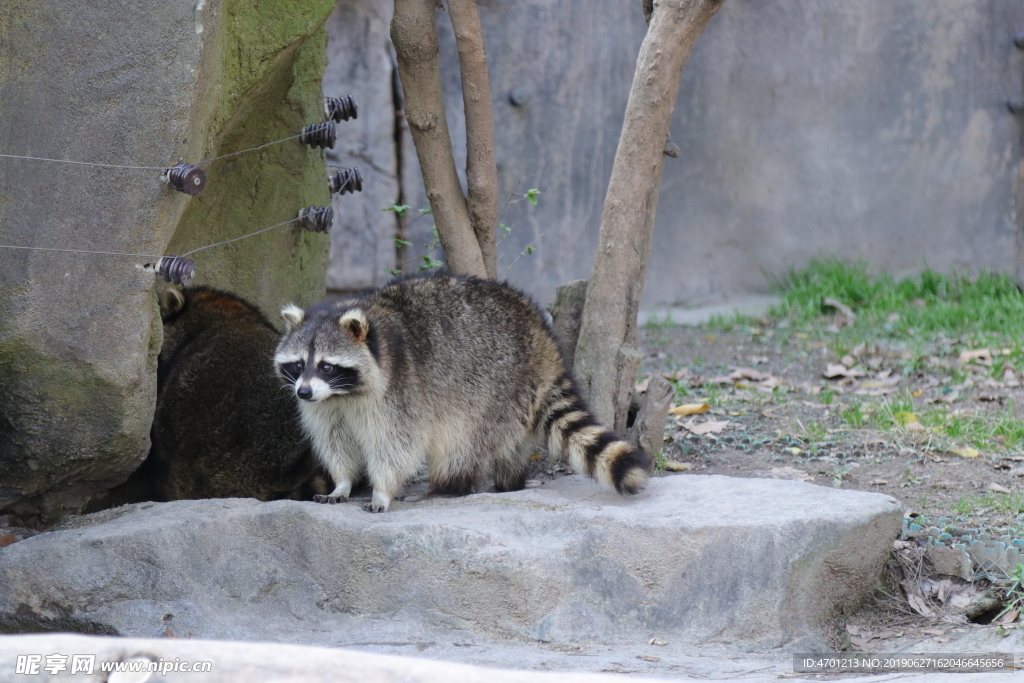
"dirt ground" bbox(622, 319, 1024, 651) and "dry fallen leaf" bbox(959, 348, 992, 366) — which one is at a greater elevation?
"dry fallen leaf" bbox(959, 348, 992, 366)

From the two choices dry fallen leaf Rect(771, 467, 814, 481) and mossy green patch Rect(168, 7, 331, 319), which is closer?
dry fallen leaf Rect(771, 467, 814, 481)

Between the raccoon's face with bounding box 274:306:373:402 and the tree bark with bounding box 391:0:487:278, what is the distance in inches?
33.0

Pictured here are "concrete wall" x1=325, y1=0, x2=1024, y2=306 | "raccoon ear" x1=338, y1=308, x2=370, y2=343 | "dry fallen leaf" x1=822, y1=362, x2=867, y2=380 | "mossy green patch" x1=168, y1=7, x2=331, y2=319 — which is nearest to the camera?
"raccoon ear" x1=338, y1=308, x2=370, y2=343

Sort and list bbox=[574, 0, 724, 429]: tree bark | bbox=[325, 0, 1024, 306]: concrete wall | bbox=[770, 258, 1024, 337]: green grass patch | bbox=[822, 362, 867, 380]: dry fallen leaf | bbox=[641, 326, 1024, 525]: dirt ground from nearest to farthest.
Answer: bbox=[641, 326, 1024, 525]: dirt ground
bbox=[574, 0, 724, 429]: tree bark
bbox=[822, 362, 867, 380]: dry fallen leaf
bbox=[770, 258, 1024, 337]: green grass patch
bbox=[325, 0, 1024, 306]: concrete wall

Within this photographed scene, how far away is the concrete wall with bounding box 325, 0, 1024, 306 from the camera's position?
300 inches

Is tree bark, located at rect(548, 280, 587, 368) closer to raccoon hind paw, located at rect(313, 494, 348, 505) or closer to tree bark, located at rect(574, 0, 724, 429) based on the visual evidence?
tree bark, located at rect(574, 0, 724, 429)

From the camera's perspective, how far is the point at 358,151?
7.22m

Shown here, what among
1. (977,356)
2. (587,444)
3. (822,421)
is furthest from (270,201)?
(977,356)

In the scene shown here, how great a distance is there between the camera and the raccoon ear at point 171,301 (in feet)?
14.1

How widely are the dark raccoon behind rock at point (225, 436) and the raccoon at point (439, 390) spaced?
0.29 meters

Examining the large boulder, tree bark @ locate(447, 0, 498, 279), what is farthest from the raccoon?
the large boulder

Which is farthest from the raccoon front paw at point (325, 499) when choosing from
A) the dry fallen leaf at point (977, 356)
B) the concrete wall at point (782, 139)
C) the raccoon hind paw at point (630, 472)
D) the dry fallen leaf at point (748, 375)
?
the concrete wall at point (782, 139)

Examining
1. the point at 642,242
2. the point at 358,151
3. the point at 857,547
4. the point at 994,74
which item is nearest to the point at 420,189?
the point at 358,151

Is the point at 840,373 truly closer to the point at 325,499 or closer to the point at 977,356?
the point at 977,356
